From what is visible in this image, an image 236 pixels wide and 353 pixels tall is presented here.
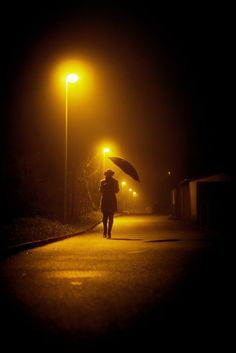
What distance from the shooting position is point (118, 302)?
5.79 meters

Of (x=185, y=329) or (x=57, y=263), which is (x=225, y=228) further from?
(x=185, y=329)

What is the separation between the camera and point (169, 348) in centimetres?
397

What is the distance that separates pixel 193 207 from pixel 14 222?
15914mm

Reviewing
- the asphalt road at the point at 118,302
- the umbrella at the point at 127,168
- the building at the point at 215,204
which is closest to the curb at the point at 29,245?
the asphalt road at the point at 118,302

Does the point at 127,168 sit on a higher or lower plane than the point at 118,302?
higher

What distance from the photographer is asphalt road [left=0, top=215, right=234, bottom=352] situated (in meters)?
4.24

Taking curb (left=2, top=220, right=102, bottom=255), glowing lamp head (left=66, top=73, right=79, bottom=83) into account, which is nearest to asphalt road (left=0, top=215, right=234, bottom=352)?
curb (left=2, top=220, right=102, bottom=255)

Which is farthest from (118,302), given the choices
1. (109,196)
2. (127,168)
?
(127,168)

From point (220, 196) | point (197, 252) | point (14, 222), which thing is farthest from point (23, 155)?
point (197, 252)

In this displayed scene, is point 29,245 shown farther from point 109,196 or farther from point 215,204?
point 215,204

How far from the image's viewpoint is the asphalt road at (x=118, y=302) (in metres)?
4.24

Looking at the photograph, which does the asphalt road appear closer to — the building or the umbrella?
the umbrella

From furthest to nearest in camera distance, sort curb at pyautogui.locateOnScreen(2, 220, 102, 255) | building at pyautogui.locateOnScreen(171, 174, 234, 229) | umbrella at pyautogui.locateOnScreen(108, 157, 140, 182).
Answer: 1. building at pyautogui.locateOnScreen(171, 174, 234, 229)
2. umbrella at pyautogui.locateOnScreen(108, 157, 140, 182)
3. curb at pyautogui.locateOnScreen(2, 220, 102, 255)

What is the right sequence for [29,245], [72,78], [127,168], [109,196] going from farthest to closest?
[72,78] < [127,168] < [109,196] < [29,245]
